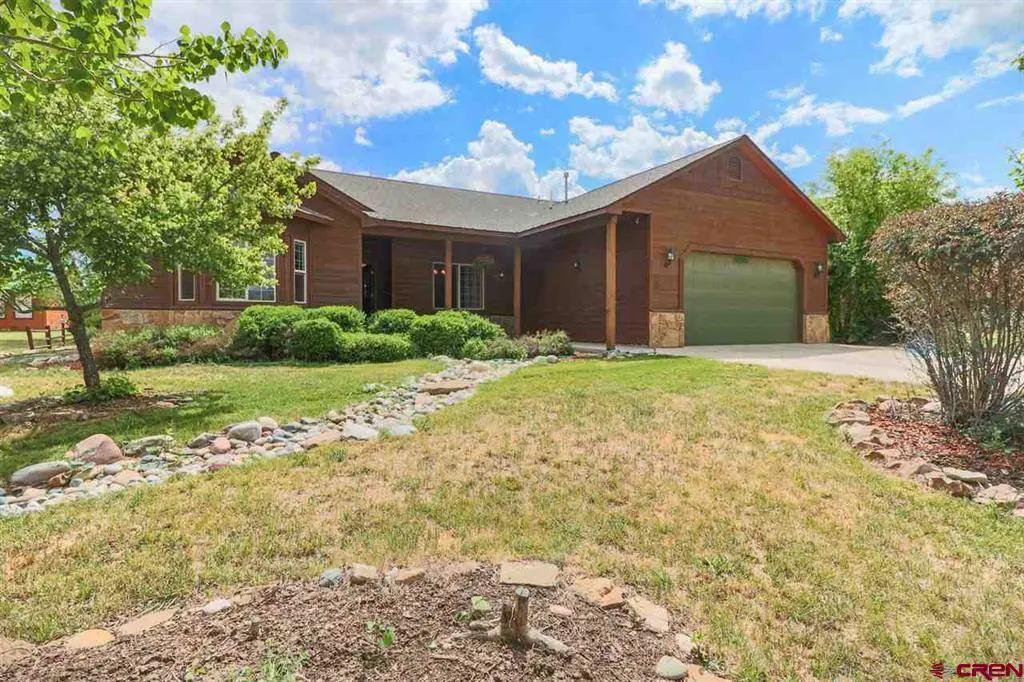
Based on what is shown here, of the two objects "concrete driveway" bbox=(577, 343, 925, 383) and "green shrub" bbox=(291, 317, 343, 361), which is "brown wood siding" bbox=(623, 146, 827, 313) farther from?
"green shrub" bbox=(291, 317, 343, 361)

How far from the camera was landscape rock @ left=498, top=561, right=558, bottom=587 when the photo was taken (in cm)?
218

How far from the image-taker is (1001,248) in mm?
3850

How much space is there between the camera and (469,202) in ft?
57.0

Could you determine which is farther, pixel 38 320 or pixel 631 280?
pixel 38 320

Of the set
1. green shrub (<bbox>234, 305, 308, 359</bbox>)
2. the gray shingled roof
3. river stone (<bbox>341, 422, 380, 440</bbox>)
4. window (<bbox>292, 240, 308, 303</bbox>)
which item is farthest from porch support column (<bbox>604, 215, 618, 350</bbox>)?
river stone (<bbox>341, 422, 380, 440</bbox>)

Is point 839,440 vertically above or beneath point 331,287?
beneath

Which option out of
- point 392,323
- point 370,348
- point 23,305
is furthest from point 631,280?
point 23,305

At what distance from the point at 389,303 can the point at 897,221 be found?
1349 cm

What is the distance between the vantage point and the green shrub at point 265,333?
1020 cm

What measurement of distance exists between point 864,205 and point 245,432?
2348cm

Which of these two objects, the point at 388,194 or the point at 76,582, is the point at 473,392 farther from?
the point at 388,194

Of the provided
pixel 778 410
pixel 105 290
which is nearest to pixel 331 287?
pixel 105 290

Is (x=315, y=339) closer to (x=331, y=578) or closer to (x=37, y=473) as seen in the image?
(x=37, y=473)

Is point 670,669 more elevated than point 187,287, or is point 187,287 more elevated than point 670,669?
point 187,287
